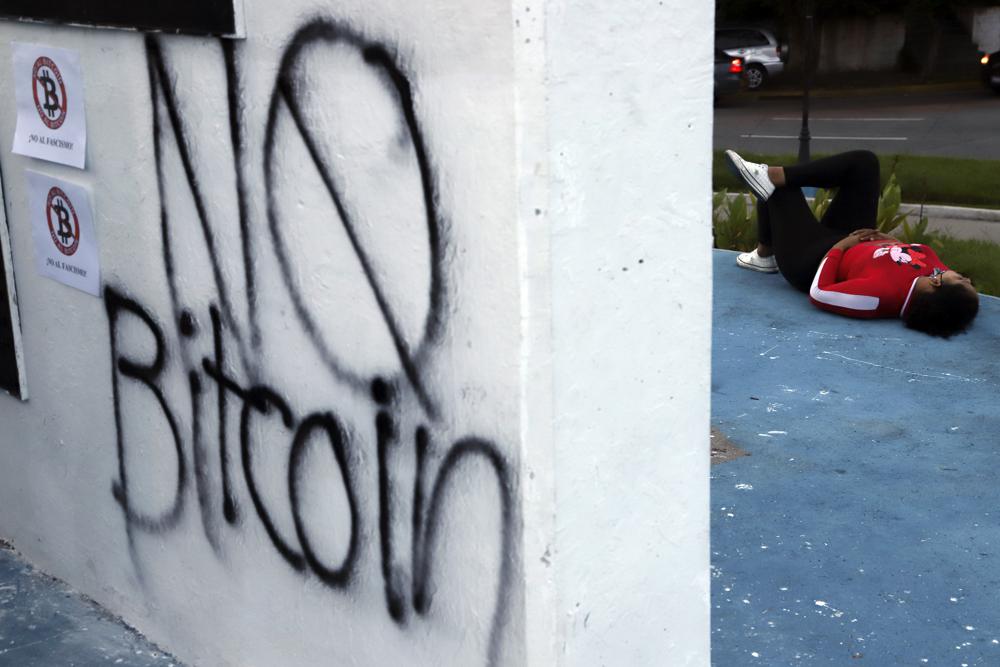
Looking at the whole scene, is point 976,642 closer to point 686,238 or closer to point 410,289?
point 686,238

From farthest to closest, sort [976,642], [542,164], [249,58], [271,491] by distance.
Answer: [976,642], [271,491], [249,58], [542,164]

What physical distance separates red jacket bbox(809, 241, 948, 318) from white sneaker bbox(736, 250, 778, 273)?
0.89 metres

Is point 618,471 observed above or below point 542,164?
below

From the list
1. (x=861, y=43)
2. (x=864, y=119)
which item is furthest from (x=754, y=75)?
(x=864, y=119)

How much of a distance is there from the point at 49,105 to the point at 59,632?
1.61 m

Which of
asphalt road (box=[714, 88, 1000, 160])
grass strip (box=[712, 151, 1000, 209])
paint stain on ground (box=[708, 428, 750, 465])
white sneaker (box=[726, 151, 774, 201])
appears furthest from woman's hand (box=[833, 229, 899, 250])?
asphalt road (box=[714, 88, 1000, 160])

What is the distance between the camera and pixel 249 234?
289 cm

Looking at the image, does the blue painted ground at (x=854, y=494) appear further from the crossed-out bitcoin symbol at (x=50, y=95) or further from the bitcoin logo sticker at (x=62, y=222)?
the crossed-out bitcoin symbol at (x=50, y=95)

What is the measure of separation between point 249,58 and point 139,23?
1.54ft

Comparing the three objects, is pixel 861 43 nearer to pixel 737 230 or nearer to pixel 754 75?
pixel 754 75

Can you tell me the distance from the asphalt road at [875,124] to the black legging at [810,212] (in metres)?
8.81

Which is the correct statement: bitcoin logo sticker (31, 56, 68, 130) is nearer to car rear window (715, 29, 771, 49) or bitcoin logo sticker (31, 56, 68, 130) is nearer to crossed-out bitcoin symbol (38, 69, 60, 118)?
crossed-out bitcoin symbol (38, 69, 60, 118)

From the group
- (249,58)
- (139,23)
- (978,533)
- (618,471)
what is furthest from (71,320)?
(978,533)

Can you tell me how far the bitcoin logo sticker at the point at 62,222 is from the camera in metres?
3.53
